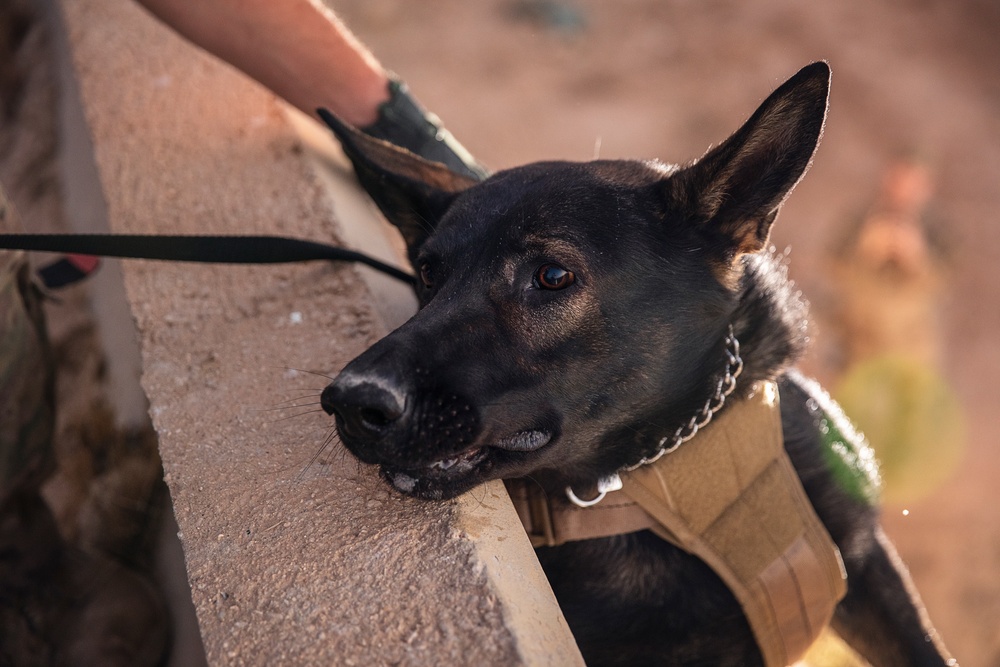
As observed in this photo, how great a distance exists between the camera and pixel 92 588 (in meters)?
2.72

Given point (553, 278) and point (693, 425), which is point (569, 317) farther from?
point (693, 425)

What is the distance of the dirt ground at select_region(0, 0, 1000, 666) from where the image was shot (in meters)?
6.84

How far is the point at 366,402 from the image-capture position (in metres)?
1.66

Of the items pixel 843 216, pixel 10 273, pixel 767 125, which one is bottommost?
pixel 10 273

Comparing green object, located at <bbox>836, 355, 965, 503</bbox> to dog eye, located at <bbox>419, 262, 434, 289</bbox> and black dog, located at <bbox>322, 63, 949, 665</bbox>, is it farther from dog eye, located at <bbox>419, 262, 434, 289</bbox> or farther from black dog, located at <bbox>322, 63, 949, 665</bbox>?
dog eye, located at <bbox>419, 262, 434, 289</bbox>

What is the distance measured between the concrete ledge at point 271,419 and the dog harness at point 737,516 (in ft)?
0.86

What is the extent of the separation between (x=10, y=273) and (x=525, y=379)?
5.36 feet

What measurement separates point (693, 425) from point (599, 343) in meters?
0.40

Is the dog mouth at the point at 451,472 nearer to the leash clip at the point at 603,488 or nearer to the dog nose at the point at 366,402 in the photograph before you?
the dog nose at the point at 366,402

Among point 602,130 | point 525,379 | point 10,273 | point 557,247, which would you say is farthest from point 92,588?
point 602,130

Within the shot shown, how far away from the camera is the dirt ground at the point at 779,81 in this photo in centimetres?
684

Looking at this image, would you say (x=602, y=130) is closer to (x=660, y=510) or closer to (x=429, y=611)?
(x=660, y=510)

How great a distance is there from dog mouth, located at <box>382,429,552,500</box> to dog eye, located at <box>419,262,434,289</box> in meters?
0.52

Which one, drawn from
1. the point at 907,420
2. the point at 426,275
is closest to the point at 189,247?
the point at 426,275
